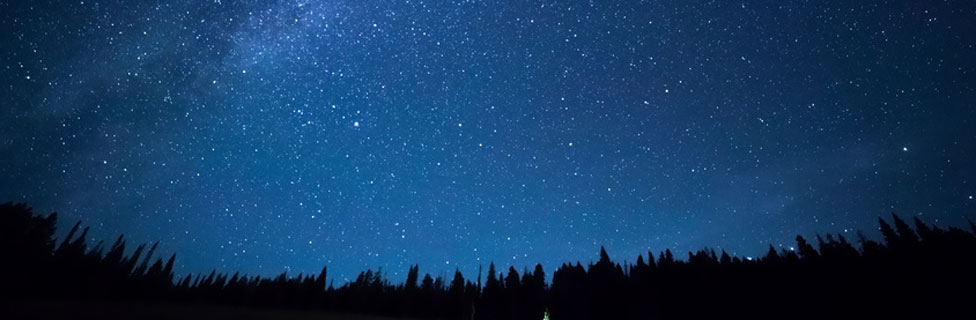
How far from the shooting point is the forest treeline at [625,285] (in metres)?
48.3

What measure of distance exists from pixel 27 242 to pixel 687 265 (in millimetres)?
113297

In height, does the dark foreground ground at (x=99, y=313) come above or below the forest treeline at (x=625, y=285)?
below

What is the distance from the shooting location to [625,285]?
72.8 m

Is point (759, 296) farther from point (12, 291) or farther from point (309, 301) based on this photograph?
point (12, 291)

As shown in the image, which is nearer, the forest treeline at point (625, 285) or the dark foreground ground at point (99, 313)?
the dark foreground ground at point (99, 313)

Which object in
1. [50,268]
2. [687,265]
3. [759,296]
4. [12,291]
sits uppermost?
[687,265]

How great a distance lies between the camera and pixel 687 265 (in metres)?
71.2

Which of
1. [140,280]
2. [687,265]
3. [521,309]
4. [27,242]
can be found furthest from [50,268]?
[687,265]

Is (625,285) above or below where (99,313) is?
above

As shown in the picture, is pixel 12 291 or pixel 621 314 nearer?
pixel 12 291

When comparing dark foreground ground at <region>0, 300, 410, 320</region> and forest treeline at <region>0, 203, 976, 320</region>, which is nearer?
dark foreground ground at <region>0, 300, 410, 320</region>

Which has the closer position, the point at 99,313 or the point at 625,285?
the point at 99,313

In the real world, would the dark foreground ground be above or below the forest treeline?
below

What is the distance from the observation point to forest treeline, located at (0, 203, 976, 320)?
1902 inches
